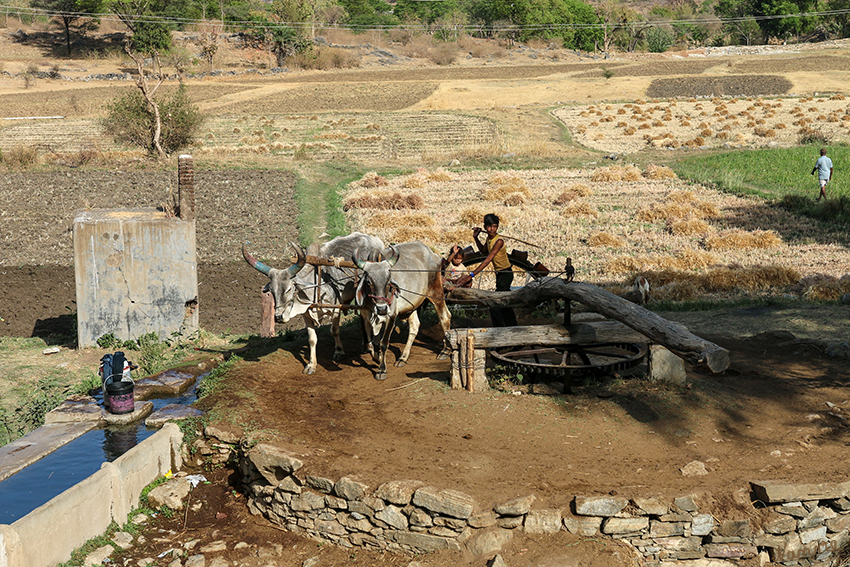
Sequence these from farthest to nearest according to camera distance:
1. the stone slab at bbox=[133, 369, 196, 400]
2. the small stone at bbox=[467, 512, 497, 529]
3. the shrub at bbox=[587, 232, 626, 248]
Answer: the shrub at bbox=[587, 232, 626, 248] < the stone slab at bbox=[133, 369, 196, 400] < the small stone at bbox=[467, 512, 497, 529]

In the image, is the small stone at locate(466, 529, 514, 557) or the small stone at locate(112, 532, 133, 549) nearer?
the small stone at locate(466, 529, 514, 557)

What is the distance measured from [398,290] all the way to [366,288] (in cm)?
48

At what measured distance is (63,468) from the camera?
997 cm

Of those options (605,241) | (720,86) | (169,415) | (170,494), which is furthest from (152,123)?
(720,86)

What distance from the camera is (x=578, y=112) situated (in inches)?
2343

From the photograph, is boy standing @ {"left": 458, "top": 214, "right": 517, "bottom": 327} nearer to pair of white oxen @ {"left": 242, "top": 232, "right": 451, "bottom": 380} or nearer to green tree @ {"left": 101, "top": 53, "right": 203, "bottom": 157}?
pair of white oxen @ {"left": 242, "top": 232, "right": 451, "bottom": 380}

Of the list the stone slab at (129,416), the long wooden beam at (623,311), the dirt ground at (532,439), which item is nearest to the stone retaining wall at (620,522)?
the dirt ground at (532,439)

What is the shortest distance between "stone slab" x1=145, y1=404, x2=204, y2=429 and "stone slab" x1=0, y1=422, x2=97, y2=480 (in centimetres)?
81

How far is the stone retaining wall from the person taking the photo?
8344mm

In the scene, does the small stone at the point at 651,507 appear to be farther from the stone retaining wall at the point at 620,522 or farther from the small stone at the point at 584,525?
the small stone at the point at 584,525

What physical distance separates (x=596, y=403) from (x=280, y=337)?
628 cm

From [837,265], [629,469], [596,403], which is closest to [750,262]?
[837,265]

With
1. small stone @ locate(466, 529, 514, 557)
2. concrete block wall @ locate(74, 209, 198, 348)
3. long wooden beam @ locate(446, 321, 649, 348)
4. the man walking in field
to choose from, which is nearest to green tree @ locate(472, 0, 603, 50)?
the man walking in field

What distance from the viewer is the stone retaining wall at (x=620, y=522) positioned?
8344 mm
